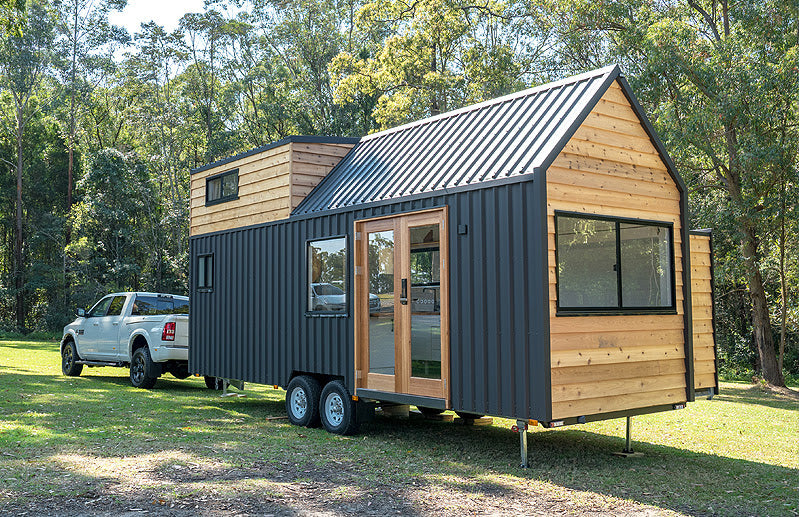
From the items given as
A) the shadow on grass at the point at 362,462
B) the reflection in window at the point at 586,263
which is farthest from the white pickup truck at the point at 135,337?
the reflection in window at the point at 586,263

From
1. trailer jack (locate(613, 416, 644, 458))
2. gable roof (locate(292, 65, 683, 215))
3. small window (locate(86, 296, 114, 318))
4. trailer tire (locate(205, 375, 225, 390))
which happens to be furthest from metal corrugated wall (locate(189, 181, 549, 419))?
small window (locate(86, 296, 114, 318))

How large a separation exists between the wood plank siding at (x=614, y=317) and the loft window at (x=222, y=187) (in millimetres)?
6167

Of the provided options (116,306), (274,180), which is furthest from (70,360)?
(274,180)

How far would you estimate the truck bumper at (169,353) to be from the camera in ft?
43.4

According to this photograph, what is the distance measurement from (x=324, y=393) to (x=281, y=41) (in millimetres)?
26797

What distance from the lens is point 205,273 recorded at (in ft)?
39.7

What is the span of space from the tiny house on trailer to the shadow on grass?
23.3 inches

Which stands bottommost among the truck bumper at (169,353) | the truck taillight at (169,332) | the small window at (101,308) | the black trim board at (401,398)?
the black trim board at (401,398)

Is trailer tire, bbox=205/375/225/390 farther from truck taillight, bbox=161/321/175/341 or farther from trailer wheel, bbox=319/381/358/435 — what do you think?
trailer wheel, bbox=319/381/358/435

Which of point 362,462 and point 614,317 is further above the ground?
point 614,317

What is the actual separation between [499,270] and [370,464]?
2.29 m

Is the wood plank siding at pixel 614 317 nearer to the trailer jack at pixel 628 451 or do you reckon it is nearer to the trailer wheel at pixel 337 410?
the trailer jack at pixel 628 451

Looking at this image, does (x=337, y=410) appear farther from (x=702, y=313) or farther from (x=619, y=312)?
(x=702, y=313)

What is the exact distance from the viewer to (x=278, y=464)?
22.7 ft
